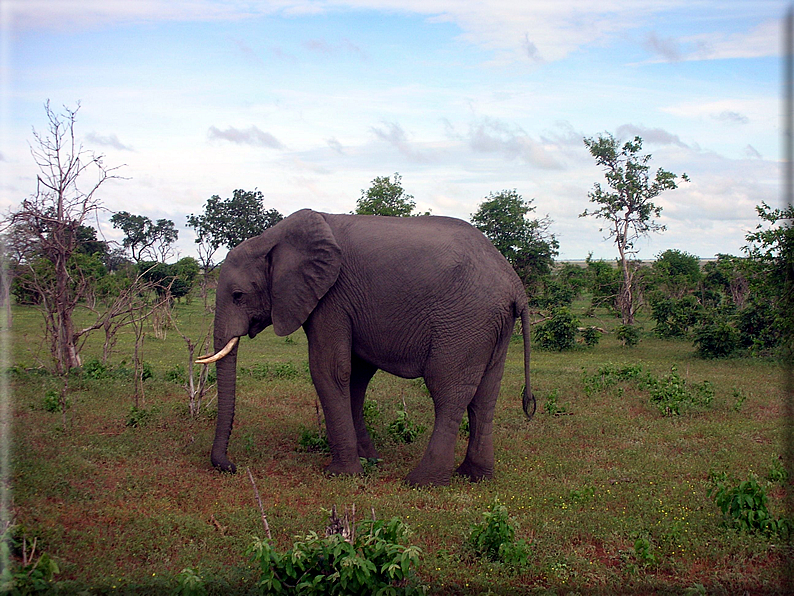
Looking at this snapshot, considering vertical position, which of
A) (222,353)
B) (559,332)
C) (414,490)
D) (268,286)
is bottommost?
(414,490)

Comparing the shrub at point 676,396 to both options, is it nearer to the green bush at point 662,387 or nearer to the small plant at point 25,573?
the green bush at point 662,387

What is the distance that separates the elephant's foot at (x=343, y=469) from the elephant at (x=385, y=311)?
13mm

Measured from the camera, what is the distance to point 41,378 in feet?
39.6

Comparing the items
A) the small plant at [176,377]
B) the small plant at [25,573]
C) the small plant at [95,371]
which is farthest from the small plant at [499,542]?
the small plant at [95,371]

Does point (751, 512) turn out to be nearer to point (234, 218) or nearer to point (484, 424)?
point (484, 424)

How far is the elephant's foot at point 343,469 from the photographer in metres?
7.99

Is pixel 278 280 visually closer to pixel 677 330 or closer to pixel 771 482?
pixel 771 482

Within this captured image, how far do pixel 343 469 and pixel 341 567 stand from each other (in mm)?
3303

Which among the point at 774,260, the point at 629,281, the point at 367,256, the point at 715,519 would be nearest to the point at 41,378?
the point at 367,256

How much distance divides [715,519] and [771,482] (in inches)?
60.1

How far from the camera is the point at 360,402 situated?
8961 millimetres

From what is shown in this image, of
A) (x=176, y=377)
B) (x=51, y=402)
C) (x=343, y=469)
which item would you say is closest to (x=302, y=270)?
(x=343, y=469)

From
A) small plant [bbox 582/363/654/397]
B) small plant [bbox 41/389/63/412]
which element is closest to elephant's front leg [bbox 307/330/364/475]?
small plant [bbox 41/389/63/412]

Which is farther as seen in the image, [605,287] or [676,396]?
[605,287]
